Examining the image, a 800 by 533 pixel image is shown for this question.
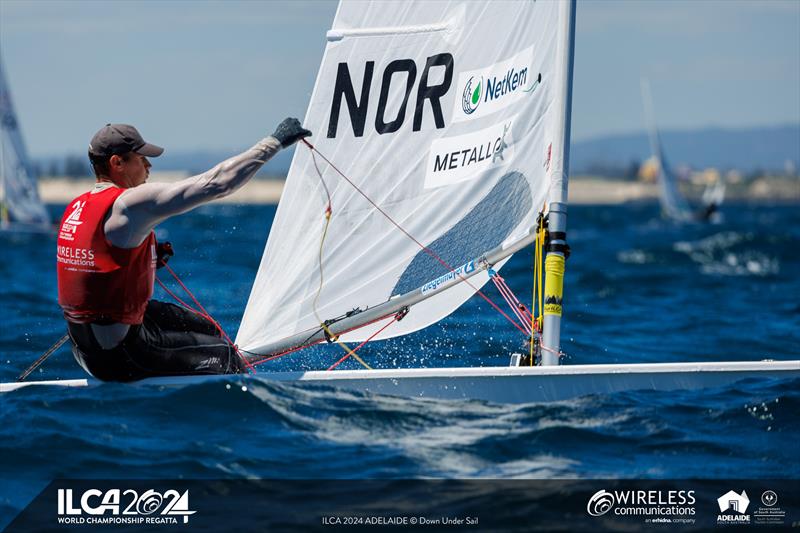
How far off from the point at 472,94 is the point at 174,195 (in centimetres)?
191

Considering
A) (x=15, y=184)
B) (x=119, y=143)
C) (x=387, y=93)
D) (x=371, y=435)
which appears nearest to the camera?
(x=371, y=435)

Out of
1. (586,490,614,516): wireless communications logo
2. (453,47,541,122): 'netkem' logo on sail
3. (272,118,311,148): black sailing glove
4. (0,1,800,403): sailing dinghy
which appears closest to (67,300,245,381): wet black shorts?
(0,1,800,403): sailing dinghy

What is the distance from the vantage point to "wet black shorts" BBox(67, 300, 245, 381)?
16.7 feet

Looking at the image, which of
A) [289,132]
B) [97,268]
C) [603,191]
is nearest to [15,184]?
[97,268]

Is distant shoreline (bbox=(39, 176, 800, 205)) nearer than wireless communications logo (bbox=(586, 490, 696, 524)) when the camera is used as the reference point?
No

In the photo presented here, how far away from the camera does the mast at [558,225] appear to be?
211 inches

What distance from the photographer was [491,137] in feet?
19.2

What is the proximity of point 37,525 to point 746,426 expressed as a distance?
10.7 ft

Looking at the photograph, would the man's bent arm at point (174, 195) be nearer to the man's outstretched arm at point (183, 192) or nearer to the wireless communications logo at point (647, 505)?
the man's outstretched arm at point (183, 192)

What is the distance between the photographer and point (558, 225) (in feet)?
17.7

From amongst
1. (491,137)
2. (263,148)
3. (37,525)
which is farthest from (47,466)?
(491,137)

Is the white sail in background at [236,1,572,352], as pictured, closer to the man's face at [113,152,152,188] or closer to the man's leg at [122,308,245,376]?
the man's leg at [122,308,245,376]

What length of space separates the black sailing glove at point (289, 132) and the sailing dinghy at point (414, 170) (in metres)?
0.81

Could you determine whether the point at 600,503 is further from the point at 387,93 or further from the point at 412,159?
the point at 387,93
